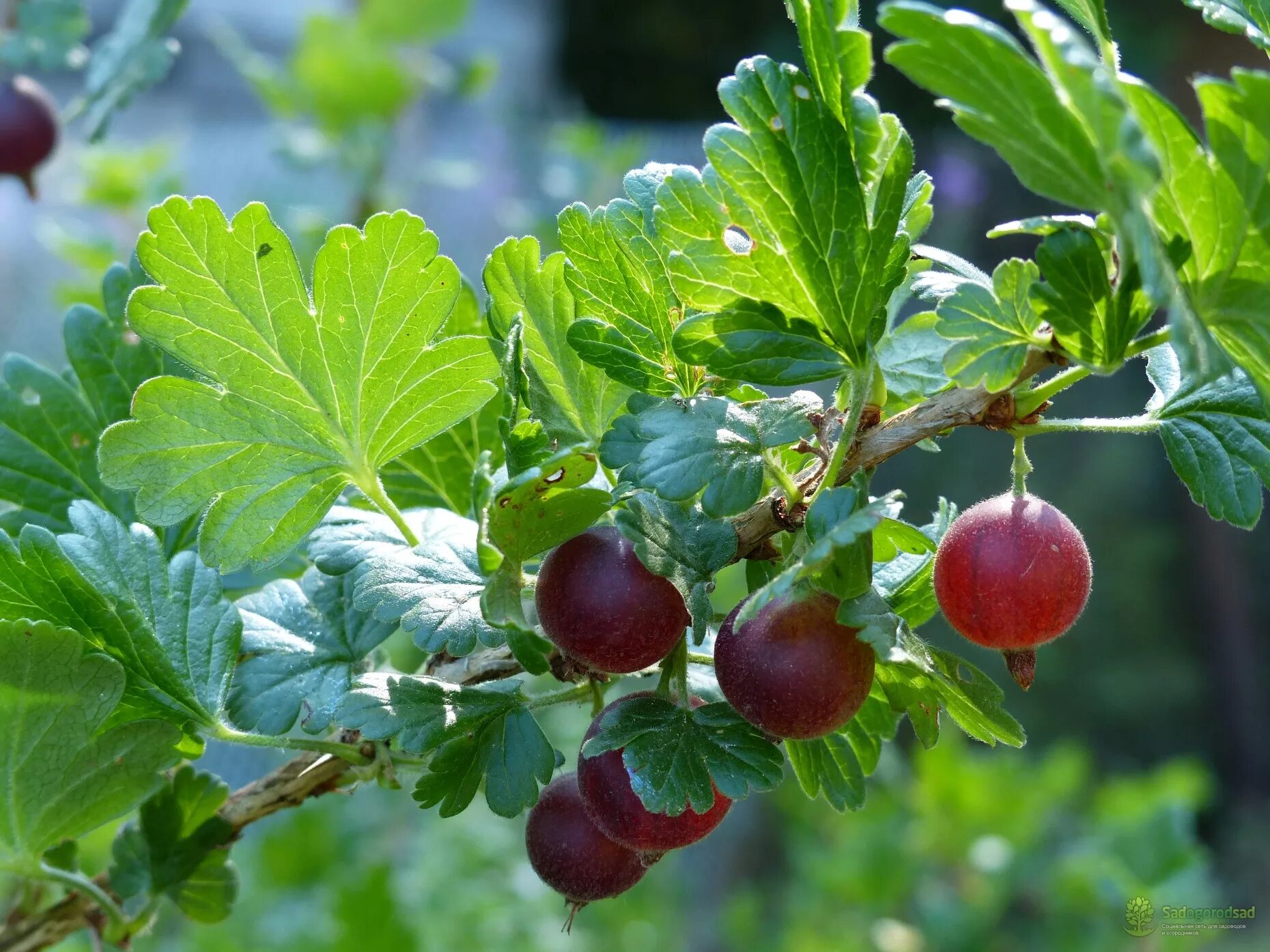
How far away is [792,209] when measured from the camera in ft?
1.49

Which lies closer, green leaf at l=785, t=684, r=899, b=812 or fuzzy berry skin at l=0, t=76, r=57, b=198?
green leaf at l=785, t=684, r=899, b=812

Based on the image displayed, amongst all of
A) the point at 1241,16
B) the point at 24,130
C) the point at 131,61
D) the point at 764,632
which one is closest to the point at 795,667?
the point at 764,632

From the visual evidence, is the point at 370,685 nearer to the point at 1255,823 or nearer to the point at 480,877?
the point at 480,877

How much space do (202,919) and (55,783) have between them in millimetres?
191

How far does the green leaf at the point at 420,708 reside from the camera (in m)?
0.50

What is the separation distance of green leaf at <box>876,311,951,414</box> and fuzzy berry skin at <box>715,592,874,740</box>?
111 mm

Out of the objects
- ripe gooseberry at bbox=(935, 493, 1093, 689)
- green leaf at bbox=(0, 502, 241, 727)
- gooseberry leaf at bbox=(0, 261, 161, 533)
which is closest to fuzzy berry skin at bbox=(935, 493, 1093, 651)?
ripe gooseberry at bbox=(935, 493, 1093, 689)

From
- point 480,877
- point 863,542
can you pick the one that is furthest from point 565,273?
point 480,877

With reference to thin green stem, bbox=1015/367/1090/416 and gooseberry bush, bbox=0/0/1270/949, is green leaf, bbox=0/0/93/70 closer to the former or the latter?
gooseberry bush, bbox=0/0/1270/949

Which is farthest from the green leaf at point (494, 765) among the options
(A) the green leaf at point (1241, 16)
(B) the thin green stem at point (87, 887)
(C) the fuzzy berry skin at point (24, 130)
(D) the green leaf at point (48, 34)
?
(D) the green leaf at point (48, 34)

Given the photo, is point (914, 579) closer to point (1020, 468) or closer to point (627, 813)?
point (1020, 468)

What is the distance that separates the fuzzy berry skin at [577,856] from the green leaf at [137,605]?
172 millimetres

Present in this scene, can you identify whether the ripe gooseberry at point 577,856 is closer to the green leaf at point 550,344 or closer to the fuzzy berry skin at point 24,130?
the green leaf at point 550,344

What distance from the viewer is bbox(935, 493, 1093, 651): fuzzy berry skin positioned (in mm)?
488
